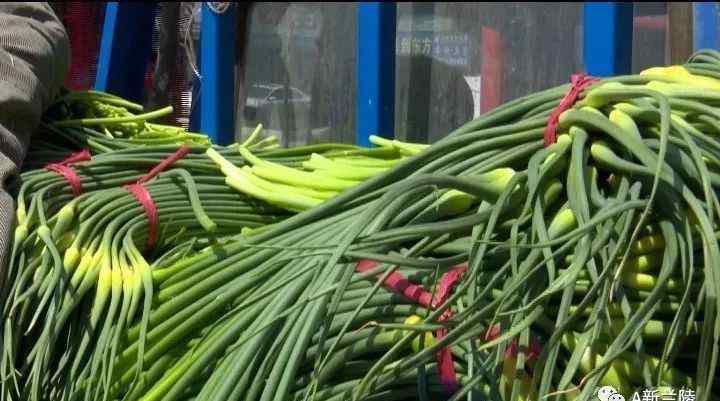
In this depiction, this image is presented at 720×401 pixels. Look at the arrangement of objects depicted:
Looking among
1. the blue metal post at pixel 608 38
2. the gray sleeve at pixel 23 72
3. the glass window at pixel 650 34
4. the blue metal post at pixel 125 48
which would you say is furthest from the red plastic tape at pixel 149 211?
the glass window at pixel 650 34

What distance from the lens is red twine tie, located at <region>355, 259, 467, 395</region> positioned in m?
1.14

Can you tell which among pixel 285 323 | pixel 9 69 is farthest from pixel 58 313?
pixel 9 69

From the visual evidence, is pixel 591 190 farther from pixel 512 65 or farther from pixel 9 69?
pixel 512 65

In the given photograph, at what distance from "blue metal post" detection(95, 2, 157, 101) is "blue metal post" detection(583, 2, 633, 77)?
5.47 ft

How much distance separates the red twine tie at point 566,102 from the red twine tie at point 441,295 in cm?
20

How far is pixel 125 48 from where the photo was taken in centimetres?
341

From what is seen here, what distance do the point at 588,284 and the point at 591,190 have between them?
0.11 m

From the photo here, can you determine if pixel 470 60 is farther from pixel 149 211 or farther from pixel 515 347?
pixel 515 347

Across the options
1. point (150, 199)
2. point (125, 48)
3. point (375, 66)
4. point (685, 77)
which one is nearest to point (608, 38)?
point (375, 66)

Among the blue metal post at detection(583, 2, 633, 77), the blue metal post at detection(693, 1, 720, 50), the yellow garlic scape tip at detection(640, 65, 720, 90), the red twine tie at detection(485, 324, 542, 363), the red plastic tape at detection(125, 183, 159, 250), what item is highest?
the blue metal post at detection(693, 1, 720, 50)

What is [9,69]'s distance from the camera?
162 centimetres

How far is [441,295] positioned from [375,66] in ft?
5.94

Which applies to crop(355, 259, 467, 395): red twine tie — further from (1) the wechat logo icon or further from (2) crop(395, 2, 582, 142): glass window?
(2) crop(395, 2, 582, 142): glass window

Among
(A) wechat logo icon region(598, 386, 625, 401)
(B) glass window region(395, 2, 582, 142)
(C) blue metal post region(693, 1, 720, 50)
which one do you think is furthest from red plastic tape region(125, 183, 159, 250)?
(C) blue metal post region(693, 1, 720, 50)
